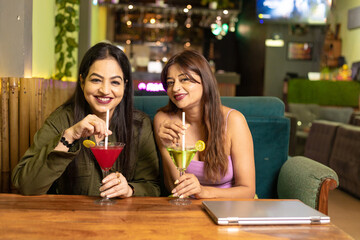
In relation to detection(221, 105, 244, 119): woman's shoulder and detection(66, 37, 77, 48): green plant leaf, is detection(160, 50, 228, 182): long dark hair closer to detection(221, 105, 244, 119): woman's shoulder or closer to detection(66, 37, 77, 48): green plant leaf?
detection(221, 105, 244, 119): woman's shoulder

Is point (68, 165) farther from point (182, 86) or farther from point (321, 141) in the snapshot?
point (321, 141)

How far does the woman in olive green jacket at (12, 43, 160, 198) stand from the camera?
1.62 m

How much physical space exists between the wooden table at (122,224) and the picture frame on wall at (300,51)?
1036 centimetres

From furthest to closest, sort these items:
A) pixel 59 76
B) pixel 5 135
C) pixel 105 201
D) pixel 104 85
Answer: pixel 59 76
pixel 5 135
pixel 104 85
pixel 105 201

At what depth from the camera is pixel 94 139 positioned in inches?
74.5

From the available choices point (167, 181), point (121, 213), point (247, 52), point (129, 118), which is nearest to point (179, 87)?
point (129, 118)

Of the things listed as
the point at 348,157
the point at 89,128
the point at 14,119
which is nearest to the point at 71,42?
the point at 14,119

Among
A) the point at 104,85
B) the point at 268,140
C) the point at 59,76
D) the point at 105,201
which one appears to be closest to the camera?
the point at 105,201

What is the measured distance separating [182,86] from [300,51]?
9898 mm

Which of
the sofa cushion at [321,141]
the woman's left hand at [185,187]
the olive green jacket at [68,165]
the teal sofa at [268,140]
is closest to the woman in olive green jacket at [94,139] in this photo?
the olive green jacket at [68,165]

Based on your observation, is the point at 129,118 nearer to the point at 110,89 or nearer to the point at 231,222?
the point at 110,89

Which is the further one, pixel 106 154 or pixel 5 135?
pixel 5 135

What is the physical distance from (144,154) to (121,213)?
72cm

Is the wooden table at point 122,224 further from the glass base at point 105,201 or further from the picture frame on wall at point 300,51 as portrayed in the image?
the picture frame on wall at point 300,51
